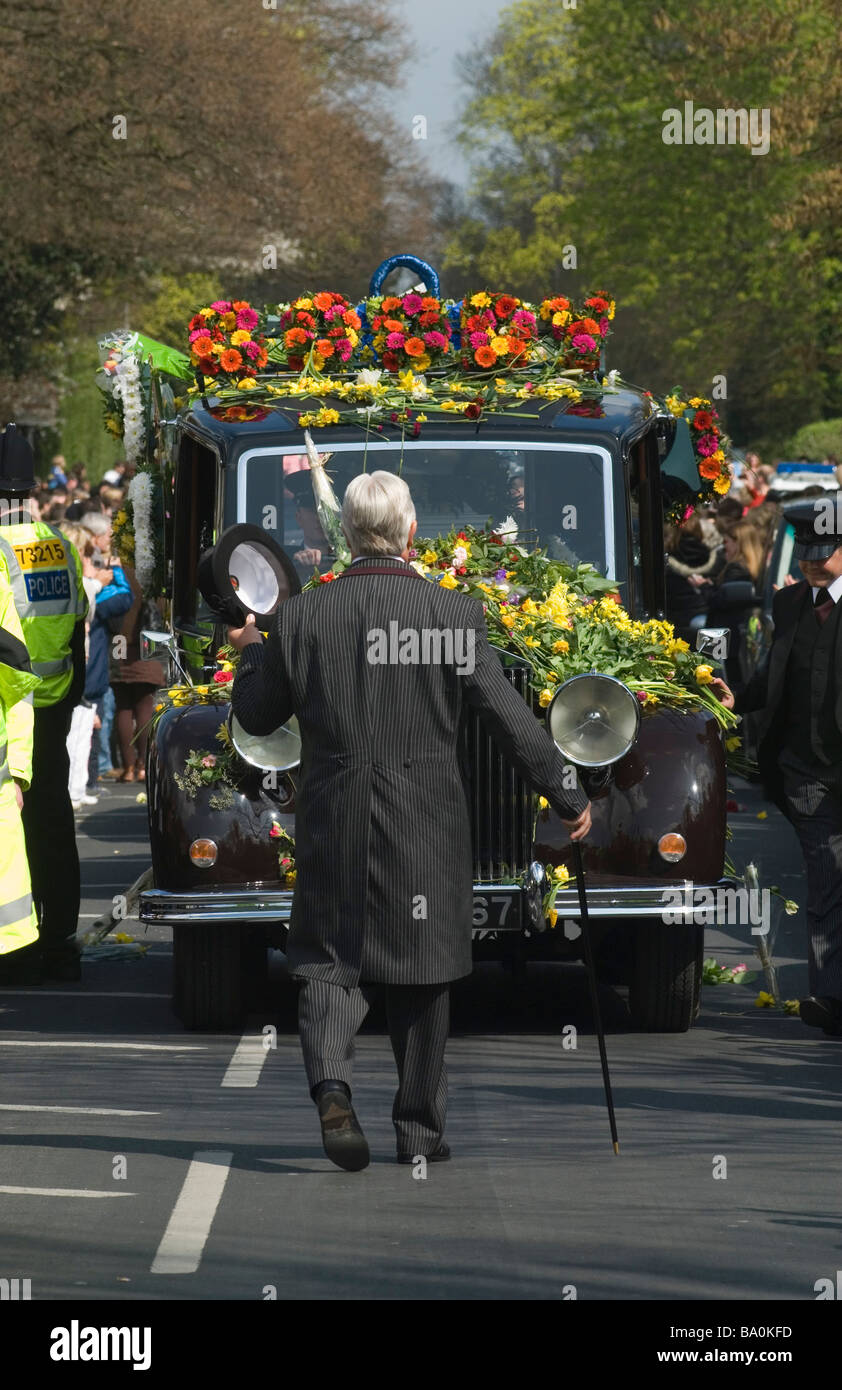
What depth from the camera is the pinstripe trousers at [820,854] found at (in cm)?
945

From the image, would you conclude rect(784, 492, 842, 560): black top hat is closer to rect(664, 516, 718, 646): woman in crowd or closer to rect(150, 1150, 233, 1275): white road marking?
rect(150, 1150, 233, 1275): white road marking

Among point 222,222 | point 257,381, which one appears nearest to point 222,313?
point 257,381

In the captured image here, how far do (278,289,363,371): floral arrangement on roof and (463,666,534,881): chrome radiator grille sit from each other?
8.37 feet

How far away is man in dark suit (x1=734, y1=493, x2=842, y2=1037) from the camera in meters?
9.57

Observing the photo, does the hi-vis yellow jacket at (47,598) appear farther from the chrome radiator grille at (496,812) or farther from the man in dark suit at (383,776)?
the man in dark suit at (383,776)

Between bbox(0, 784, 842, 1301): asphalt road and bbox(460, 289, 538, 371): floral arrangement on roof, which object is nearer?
bbox(0, 784, 842, 1301): asphalt road

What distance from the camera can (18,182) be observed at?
35.2 metres

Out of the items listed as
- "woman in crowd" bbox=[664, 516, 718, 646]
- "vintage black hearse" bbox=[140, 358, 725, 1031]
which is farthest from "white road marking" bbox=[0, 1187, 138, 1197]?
"woman in crowd" bbox=[664, 516, 718, 646]

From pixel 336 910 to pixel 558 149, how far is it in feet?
255

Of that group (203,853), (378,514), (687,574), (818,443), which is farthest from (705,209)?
(378,514)

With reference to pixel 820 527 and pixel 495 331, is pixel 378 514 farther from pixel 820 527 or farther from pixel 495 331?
pixel 495 331

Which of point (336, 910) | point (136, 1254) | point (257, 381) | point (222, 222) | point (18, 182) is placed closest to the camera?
point (136, 1254)

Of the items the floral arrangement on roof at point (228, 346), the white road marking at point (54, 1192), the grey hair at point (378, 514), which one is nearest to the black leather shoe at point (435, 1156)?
the white road marking at point (54, 1192)
